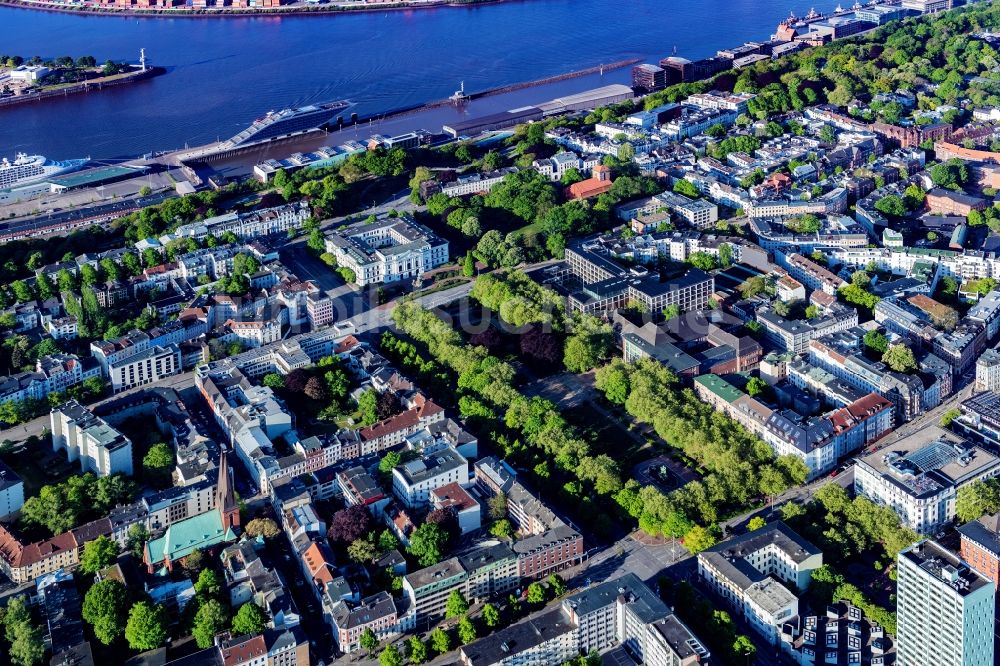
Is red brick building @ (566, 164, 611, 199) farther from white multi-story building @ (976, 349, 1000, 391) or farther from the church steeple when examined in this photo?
the church steeple

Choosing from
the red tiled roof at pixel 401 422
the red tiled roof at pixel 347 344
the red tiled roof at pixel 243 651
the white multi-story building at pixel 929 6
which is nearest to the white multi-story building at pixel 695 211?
the red tiled roof at pixel 347 344

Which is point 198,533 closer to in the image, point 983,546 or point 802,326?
point 983,546

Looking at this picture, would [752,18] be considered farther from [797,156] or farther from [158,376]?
[158,376]

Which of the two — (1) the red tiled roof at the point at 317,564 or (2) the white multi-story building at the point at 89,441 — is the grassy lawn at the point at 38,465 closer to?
(2) the white multi-story building at the point at 89,441

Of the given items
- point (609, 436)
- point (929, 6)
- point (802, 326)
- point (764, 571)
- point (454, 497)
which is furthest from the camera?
point (929, 6)

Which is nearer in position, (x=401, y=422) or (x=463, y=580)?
(x=463, y=580)

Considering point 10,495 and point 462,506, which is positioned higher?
point 10,495

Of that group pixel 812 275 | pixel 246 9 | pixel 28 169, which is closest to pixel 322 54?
pixel 246 9
